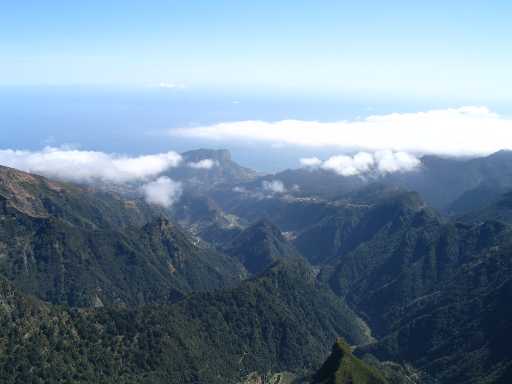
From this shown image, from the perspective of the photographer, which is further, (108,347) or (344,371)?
(108,347)

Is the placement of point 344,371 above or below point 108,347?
above

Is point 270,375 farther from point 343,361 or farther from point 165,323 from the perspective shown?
point 343,361

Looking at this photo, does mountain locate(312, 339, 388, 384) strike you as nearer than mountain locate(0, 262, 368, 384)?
Yes

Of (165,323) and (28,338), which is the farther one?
(165,323)

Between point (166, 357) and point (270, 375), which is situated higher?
point (166, 357)

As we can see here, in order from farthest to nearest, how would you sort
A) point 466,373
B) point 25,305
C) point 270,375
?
point 270,375, point 466,373, point 25,305

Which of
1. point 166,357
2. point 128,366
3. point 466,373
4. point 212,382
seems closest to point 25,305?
point 128,366

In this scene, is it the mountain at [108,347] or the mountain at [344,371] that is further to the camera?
the mountain at [108,347]

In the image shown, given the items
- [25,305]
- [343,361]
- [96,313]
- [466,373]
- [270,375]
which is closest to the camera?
[343,361]
